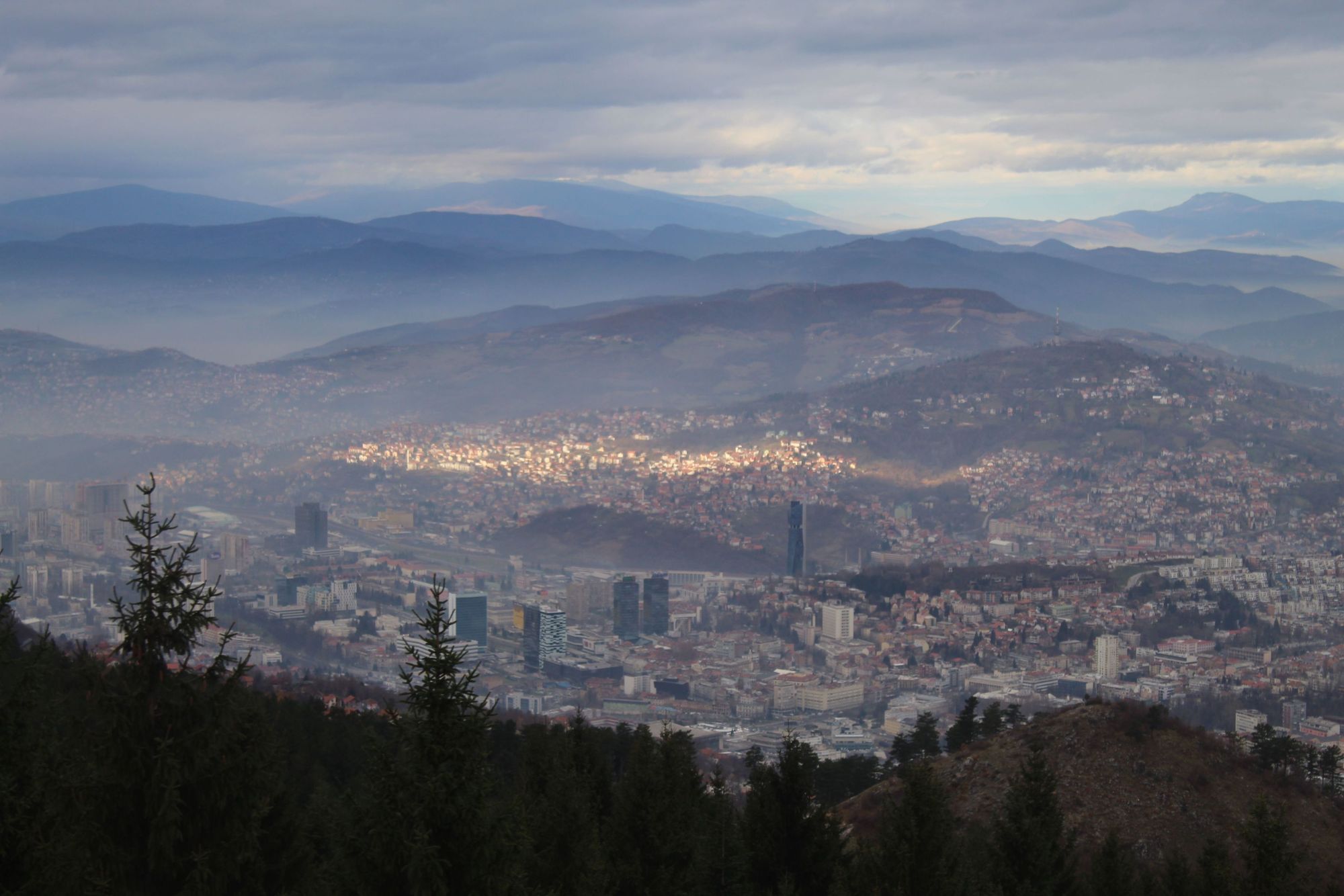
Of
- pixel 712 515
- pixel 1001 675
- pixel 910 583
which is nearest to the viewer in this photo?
pixel 1001 675

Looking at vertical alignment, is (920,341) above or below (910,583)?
above

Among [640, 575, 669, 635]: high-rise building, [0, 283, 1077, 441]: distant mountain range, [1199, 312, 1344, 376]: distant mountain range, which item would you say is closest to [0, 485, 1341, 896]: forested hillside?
[640, 575, 669, 635]: high-rise building

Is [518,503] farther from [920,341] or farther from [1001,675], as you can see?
[920,341]

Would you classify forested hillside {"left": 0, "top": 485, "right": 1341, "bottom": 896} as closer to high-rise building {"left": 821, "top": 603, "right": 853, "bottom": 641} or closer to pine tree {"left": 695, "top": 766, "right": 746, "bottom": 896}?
pine tree {"left": 695, "top": 766, "right": 746, "bottom": 896}

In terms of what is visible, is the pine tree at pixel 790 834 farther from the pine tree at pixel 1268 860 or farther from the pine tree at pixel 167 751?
the pine tree at pixel 167 751

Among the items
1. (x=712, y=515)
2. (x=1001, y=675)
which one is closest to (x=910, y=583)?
(x=1001, y=675)

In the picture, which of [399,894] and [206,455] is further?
[206,455]

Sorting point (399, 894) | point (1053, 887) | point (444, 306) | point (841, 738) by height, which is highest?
point (444, 306)
